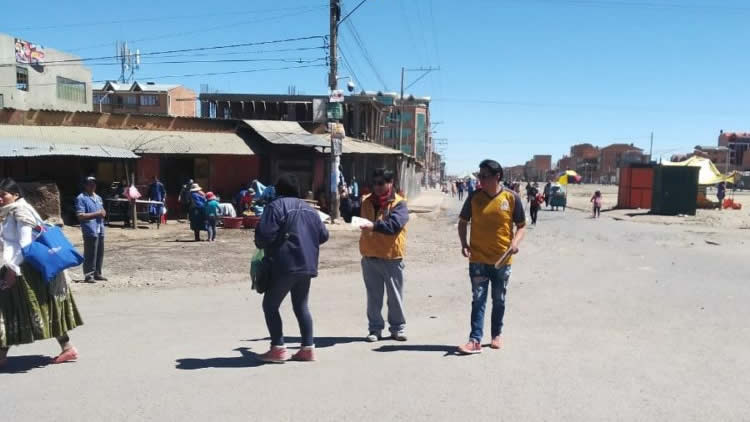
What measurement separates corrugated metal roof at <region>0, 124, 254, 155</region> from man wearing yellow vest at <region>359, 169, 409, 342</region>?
49.6ft

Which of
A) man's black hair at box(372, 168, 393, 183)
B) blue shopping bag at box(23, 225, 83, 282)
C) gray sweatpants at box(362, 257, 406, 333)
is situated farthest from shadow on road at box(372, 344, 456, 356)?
blue shopping bag at box(23, 225, 83, 282)

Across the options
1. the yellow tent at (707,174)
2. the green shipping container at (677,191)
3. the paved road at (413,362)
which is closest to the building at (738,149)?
the yellow tent at (707,174)

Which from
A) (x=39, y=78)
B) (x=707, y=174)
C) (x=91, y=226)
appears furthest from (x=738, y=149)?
(x=91, y=226)

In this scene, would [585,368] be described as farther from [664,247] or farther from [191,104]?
[191,104]

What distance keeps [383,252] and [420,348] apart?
0.96m

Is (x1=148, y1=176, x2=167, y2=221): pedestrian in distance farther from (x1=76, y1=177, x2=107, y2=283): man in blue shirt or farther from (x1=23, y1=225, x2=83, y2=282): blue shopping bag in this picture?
(x1=23, y1=225, x2=83, y2=282): blue shopping bag

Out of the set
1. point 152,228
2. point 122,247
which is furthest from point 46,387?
point 152,228

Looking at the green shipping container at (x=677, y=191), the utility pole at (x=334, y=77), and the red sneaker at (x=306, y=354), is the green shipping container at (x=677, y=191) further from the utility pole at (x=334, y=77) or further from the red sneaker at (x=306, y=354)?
the red sneaker at (x=306, y=354)

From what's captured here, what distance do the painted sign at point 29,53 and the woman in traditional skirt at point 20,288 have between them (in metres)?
36.3

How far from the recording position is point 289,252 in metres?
5.13

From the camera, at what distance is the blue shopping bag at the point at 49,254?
16.1ft

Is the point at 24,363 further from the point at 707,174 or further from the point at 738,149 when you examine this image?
the point at 738,149

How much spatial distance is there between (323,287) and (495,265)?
4.37 m

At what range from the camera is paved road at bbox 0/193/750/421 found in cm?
432
